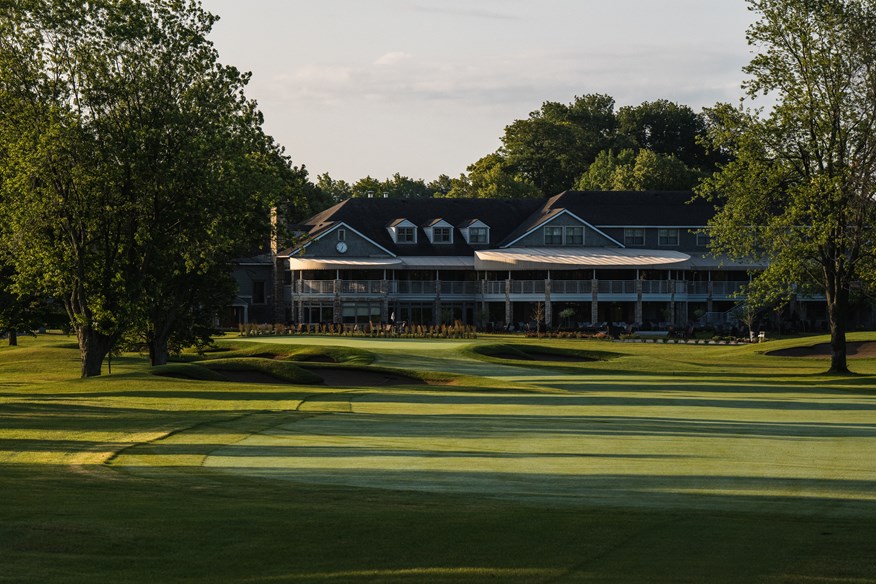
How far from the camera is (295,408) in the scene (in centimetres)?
2644

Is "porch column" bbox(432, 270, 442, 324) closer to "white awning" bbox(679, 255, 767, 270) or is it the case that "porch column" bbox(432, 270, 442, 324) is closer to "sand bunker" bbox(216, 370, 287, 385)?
"white awning" bbox(679, 255, 767, 270)

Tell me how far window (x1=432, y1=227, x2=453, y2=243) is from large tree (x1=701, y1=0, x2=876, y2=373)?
47749mm

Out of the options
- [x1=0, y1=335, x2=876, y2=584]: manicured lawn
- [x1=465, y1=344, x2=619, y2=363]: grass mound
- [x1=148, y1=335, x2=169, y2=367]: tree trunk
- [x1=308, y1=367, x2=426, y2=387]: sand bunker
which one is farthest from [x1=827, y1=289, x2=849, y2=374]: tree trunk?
[x1=148, y1=335, x2=169, y2=367]: tree trunk

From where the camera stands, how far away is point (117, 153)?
36844 millimetres

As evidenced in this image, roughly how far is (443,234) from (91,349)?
5510 cm

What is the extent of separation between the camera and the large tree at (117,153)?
36.9 m

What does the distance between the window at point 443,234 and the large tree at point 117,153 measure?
5417cm

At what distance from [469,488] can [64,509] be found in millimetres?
4844

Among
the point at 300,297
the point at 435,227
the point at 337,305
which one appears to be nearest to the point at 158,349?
the point at 337,305

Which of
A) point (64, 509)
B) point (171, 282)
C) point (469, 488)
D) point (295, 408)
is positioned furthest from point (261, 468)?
point (171, 282)

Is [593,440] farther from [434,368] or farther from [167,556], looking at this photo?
[434,368]

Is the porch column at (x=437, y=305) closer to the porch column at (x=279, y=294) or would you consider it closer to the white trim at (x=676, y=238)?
the porch column at (x=279, y=294)

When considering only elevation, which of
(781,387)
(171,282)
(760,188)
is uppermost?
(760,188)

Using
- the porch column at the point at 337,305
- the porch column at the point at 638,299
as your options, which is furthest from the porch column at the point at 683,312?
the porch column at the point at 337,305
